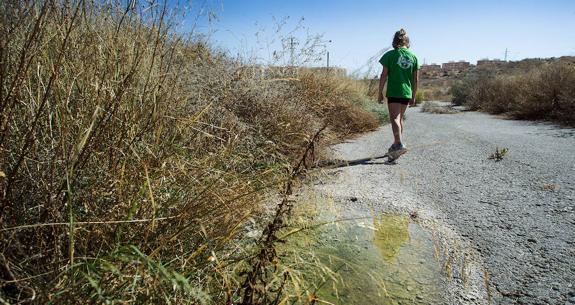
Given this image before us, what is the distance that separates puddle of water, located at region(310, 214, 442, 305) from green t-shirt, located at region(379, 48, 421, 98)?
89.9 inches

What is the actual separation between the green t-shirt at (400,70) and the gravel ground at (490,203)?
0.75 metres

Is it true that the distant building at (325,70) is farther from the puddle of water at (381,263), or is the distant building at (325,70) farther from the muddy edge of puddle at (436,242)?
the puddle of water at (381,263)

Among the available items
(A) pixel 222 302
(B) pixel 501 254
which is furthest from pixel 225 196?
(B) pixel 501 254

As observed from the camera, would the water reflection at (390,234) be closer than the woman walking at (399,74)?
Yes

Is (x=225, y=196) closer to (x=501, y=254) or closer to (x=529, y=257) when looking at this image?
(x=501, y=254)

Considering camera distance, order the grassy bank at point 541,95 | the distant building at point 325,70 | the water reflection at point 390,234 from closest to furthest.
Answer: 1. the water reflection at point 390,234
2. the distant building at point 325,70
3. the grassy bank at point 541,95

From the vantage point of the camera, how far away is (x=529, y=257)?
1.55 m

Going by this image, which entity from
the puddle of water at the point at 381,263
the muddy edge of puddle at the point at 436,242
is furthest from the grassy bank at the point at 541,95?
the puddle of water at the point at 381,263

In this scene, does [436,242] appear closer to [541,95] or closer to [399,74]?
[399,74]

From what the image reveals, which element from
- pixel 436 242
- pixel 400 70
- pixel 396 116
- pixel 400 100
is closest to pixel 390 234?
pixel 436 242

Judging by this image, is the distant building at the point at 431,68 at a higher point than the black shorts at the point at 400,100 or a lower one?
higher

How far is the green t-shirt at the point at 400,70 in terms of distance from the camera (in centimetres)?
390

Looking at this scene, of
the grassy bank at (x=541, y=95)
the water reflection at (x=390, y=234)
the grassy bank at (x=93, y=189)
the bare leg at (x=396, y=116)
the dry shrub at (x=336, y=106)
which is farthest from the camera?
the grassy bank at (x=541, y=95)

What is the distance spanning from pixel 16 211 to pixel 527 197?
9.23ft
